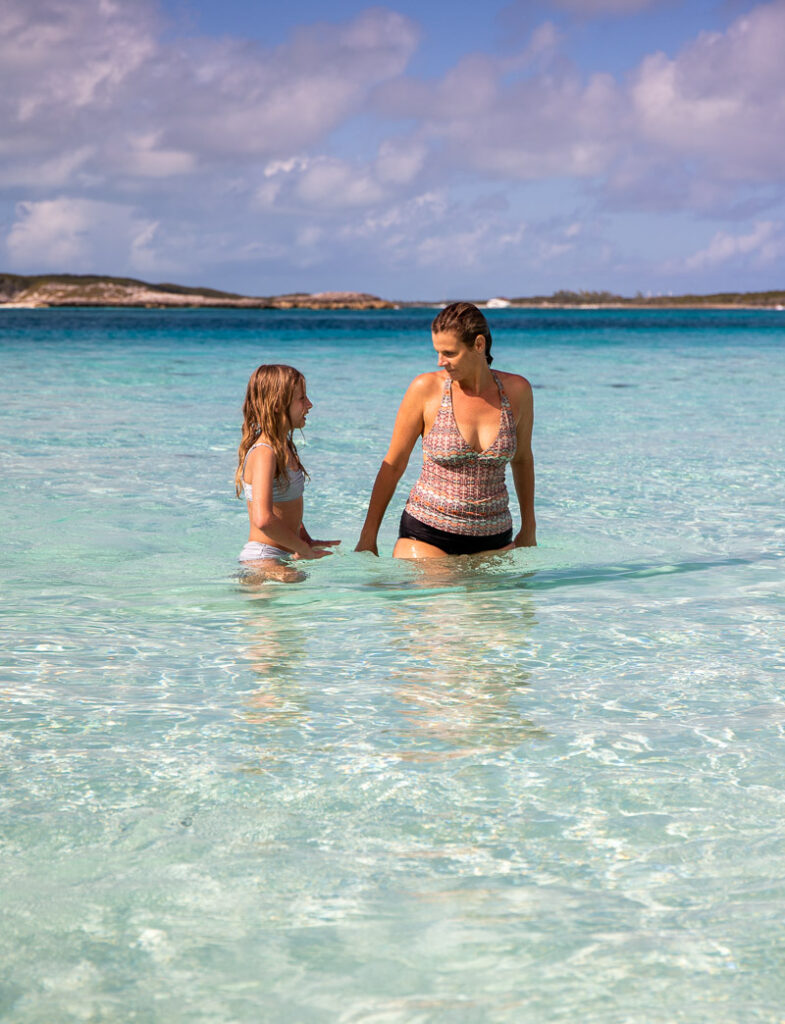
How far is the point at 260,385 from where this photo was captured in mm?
5449

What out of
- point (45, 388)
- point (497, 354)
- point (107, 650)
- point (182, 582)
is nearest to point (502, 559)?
point (182, 582)

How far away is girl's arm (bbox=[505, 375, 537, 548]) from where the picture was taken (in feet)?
18.1

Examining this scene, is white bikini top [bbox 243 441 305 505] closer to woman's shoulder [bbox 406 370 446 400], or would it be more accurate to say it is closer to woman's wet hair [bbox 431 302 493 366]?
woman's shoulder [bbox 406 370 446 400]

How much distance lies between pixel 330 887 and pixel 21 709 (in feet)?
5.87

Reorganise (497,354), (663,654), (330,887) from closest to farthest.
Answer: (330,887) < (663,654) < (497,354)

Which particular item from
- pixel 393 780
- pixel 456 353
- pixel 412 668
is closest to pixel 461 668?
pixel 412 668

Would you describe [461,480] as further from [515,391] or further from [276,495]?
[276,495]

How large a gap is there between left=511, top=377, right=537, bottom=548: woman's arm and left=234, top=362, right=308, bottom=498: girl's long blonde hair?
45.3 inches

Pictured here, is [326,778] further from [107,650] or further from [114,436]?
[114,436]

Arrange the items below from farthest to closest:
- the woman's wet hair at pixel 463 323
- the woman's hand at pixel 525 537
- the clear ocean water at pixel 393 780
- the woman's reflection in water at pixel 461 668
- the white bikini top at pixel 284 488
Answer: the woman's hand at pixel 525 537 → the white bikini top at pixel 284 488 → the woman's wet hair at pixel 463 323 → the woman's reflection in water at pixel 461 668 → the clear ocean water at pixel 393 780

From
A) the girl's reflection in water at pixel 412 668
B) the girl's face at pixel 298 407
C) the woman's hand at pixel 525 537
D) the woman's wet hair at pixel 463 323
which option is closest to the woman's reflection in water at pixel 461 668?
the girl's reflection in water at pixel 412 668

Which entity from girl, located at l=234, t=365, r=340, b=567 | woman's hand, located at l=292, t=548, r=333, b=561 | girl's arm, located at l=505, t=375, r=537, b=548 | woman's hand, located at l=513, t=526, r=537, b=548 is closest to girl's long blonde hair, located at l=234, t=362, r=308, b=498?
girl, located at l=234, t=365, r=340, b=567

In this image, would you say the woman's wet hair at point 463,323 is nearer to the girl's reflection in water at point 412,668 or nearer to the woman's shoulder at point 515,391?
the woman's shoulder at point 515,391

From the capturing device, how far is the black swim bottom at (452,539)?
18.8ft
